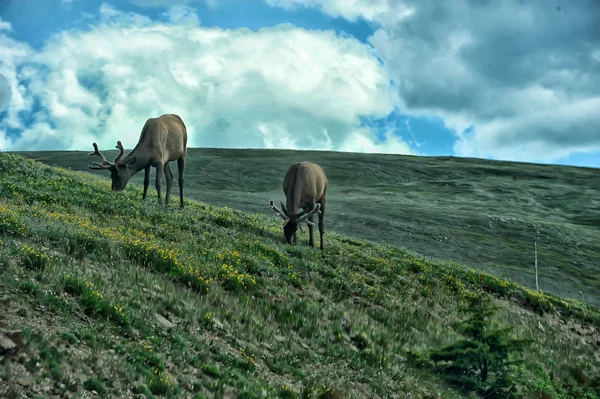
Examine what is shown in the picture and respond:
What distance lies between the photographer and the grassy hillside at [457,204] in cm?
3634

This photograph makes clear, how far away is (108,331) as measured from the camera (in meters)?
7.07

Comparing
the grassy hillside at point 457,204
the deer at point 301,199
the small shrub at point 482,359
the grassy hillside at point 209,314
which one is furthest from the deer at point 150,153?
the grassy hillside at point 457,204

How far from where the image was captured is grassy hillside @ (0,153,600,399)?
21.3 ft

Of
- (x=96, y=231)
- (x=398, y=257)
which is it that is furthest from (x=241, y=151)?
(x=96, y=231)

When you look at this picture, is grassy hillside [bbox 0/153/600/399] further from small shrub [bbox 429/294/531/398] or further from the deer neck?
the deer neck

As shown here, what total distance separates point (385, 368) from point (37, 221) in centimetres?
786

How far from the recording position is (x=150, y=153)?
71.0 ft

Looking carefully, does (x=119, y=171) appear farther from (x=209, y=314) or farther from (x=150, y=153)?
(x=209, y=314)

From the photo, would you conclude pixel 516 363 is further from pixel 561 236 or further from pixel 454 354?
pixel 561 236

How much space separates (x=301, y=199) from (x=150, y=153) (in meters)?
6.10

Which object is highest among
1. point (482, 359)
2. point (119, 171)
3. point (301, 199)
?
point (119, 171)

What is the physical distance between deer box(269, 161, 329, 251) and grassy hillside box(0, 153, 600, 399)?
0.78 meters

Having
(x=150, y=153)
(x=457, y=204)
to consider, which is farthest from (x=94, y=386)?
(x=457, y=204)

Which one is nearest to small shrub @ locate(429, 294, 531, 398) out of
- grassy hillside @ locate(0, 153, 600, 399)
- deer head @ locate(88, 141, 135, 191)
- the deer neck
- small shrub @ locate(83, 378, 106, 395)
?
grassy hillside @ locate(0, 153, 600, 399)
